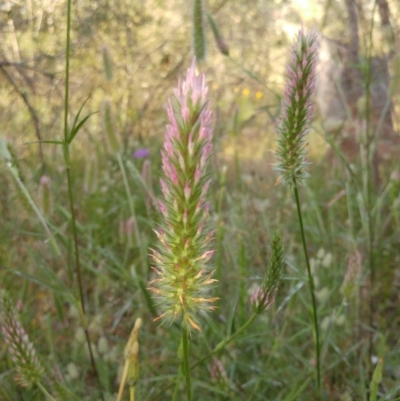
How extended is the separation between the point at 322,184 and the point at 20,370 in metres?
2.75

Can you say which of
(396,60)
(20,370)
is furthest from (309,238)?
(20,370)

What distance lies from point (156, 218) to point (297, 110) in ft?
1.34

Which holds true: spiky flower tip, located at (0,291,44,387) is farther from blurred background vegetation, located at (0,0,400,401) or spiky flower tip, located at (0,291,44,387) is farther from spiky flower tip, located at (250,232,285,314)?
spiky flower tip, located at (250,232,285,314)

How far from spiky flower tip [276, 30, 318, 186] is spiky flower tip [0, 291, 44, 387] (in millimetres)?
556

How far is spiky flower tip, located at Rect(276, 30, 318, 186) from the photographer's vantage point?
796mm

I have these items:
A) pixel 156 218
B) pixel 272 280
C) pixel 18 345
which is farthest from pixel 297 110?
pixel 18 345

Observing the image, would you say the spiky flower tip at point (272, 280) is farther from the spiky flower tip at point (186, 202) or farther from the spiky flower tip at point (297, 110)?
the spiky flower tip at point (186, 202)

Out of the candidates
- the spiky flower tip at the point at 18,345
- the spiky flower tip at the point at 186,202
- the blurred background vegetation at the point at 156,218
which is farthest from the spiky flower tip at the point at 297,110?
the spiky flower tip at the point at 18,345

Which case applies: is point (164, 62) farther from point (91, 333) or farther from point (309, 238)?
point (91, 333)

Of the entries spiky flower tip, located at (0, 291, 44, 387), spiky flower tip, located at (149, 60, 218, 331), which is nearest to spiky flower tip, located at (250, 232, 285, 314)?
spiky flower tip, located at (149, 60, 218, 331)

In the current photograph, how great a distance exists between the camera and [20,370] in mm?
924

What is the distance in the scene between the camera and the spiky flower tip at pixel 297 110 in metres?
0.80

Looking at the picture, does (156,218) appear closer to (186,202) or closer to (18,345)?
(18,345)

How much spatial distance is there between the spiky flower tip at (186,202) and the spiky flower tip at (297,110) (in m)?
Answer: 0.31
